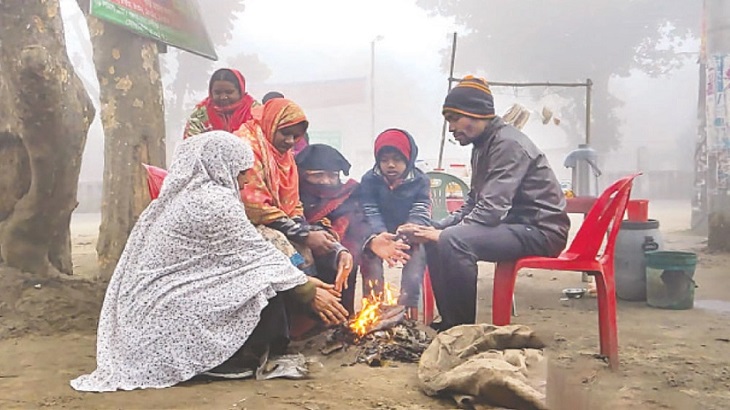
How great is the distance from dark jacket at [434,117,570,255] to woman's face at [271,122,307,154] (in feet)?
3.33

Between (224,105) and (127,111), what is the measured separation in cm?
143

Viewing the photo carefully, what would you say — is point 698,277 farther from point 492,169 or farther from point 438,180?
point 492,169

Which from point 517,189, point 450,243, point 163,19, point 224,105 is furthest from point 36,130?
point 517,189

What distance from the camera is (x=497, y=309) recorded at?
336 cm

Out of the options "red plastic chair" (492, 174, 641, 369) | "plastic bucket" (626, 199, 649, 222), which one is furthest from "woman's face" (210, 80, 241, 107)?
"plastic bucket" (626, 199, 649, 222)

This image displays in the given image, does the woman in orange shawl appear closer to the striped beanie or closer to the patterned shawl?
the patterned shawl

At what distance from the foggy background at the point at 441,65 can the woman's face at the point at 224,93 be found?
243 centimetres

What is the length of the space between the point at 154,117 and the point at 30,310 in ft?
6.31

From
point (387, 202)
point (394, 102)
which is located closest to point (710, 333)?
point (387, 202)

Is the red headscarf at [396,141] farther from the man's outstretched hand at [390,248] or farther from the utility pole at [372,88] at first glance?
the utility pole at [372,88]

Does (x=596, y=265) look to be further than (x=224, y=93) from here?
No

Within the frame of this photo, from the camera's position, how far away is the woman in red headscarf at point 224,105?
432 centimetres

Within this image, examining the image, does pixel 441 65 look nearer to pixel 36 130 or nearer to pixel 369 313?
pixel 36 130

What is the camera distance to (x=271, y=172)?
346 cm
